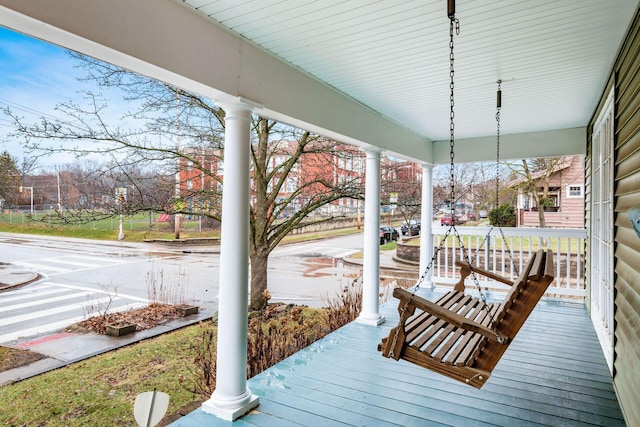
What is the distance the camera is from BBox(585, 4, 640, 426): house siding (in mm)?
2100

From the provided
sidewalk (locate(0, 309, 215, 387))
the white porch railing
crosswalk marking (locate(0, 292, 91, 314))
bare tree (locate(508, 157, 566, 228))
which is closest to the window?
bare tree (locate(508, 157, 566, 228))

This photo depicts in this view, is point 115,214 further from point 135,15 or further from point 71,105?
point 135,15

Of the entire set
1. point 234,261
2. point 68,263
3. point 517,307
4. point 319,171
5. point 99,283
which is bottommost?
point 99,283

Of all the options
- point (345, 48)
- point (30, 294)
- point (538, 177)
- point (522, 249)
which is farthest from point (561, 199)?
point (30, 294)

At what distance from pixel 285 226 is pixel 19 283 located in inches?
146

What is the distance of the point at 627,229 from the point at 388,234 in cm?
634

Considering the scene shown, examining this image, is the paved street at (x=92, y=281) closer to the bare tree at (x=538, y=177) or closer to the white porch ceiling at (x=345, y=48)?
the white porch ceiling at (x=345, y=48)

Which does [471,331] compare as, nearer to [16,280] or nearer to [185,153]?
[16,280]

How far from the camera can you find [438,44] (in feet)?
8.76

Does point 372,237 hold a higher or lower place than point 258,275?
higher

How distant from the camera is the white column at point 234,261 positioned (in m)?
2.58

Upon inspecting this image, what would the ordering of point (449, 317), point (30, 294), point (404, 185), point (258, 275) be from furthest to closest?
point (404, 185)
point (258, 275)
point (30, 294)
point (449, 317)

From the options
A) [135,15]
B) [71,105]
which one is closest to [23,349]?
[71,105]

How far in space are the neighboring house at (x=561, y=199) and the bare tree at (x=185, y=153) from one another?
493cm
